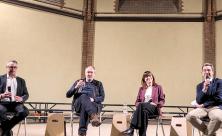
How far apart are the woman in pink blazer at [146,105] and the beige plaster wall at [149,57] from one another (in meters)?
4.77

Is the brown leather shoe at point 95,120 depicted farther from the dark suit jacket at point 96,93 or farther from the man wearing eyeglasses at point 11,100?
the man wearing eyeglasses at point 11,100

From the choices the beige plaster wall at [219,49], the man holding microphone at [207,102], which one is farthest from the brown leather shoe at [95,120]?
the beige plaster wall at [219,49]

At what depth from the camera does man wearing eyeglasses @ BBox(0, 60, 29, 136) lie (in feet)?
15.3

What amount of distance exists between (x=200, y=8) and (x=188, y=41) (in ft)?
3.72

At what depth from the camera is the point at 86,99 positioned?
505 cm

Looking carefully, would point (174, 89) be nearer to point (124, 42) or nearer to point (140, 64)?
point (140, 64)

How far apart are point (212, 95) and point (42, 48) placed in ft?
19.3

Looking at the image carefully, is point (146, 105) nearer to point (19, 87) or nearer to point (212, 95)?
point (212, 95)

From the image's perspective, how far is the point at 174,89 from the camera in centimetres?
1003

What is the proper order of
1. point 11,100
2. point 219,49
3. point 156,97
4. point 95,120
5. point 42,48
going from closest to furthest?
point 95,120, point 11,100, point 156,97, point 42,48, point 219,49

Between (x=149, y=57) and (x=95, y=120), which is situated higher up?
(x=149, y=57)

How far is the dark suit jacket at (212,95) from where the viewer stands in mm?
4758

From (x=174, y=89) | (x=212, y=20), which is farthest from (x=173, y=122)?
(x=212, y=20)

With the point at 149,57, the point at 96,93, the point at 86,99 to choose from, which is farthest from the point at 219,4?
the point at 86,99
